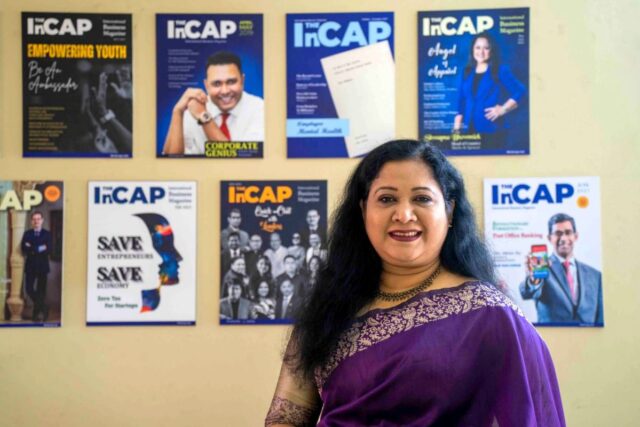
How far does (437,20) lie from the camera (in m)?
2.55

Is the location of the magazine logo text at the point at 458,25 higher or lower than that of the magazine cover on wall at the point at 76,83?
higher

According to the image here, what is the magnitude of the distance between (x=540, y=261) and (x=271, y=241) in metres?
1.04

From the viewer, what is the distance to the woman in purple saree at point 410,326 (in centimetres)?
134

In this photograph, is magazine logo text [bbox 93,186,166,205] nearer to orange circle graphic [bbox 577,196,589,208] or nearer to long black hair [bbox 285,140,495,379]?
long black hair [bbox 285,140,495,379]

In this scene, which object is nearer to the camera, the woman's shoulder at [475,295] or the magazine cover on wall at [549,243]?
the woman's shoulder at [475,295]

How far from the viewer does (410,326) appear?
1416 mm

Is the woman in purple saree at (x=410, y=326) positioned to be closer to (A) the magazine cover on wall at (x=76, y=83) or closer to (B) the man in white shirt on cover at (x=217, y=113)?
(B) the man in white shirt on cover at (x=217, y=113)

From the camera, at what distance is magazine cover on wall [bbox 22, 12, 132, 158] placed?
2.58 m

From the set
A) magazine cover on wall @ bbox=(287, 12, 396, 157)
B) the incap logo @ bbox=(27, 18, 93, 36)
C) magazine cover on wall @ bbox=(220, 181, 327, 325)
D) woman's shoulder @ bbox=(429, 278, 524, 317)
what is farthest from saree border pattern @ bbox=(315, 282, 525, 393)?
the incap logo @ bbox=(27, 18, 93, 36)

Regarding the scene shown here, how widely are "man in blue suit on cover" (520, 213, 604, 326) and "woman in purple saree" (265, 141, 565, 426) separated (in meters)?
1.01

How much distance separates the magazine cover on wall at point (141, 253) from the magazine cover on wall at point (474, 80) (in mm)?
1000

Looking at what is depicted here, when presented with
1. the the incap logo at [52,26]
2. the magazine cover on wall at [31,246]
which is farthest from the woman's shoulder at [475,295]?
the the incap logo at [52,26]

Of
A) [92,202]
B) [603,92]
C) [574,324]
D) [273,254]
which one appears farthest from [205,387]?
[603,92]

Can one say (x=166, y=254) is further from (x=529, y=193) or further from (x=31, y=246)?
(x=529, y=193)
